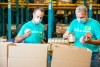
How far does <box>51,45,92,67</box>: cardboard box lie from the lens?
291cm

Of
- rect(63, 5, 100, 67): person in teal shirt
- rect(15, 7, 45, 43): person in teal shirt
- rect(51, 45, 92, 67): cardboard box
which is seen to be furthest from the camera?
rect(15, 7, 45, 43): person in teal shirt

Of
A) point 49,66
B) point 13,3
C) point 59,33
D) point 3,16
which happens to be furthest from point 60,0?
→ point 49,66

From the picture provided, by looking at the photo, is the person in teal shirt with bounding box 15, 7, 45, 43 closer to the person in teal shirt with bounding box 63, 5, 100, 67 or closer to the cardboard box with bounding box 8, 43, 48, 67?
the person in teal shirt with bounding box 63, 5, 100, 67

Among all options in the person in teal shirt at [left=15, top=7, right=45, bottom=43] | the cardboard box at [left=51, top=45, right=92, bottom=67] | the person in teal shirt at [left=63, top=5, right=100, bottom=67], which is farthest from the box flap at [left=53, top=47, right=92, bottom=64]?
the person in teal shirt at [left=15, top=7, right=45, bottom=43]

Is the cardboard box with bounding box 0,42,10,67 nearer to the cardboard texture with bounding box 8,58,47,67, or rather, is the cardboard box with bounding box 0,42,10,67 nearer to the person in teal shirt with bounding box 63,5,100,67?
the cardboard texture with bounding box 8,58,47,67

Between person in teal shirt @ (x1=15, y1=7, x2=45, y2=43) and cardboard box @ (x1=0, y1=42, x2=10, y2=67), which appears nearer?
cardboard box @ (x1=0, y1=42, x2=10, y2=67)

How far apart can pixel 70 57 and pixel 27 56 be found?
512 millimetres

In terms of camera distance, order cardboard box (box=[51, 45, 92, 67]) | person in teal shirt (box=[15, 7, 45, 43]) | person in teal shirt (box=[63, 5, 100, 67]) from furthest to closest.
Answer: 1. person in teal shirt (box=[15, 7, 45, 43])
2. person in teal shirt (box=[63, 5, 100, 67])
3. cardboard box (box=[51, 45, 92, 67])

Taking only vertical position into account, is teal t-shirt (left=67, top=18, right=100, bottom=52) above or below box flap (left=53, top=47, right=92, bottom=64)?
above

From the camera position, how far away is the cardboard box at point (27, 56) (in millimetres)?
2941

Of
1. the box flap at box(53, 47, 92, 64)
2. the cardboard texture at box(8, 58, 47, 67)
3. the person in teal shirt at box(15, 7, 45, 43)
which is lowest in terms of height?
the cardboard texture at box(8, 58, 47, 67)

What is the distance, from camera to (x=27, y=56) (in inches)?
116

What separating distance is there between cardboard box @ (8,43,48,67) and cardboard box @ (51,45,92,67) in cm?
14

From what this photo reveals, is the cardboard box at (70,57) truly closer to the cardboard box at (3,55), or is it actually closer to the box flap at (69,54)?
the box flap at (69,54)
